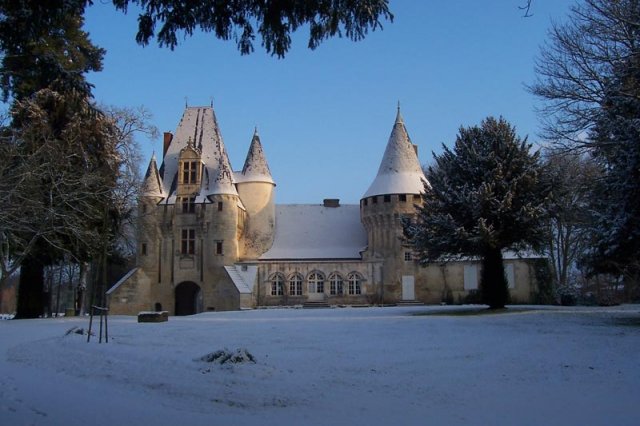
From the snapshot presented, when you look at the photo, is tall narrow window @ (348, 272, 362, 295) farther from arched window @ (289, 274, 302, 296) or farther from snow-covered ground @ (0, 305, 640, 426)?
snow-covered ground @ (0, 305, 640, 426)

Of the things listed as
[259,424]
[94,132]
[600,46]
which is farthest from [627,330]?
[94,132]

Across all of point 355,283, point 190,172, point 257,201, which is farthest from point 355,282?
point 190,172

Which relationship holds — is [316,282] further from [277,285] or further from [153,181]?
[153,181]

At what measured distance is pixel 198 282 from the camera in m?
42.9

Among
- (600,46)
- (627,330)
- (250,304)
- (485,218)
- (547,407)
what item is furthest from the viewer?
(250,304)

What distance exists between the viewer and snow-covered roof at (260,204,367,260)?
4541cm

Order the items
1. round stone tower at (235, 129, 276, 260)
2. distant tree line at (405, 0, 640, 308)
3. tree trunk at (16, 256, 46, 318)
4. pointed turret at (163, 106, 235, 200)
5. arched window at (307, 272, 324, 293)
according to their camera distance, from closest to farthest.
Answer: distant tree line at (405, 0, 640, 308) < tree trunk at (16, 256, 46, 318) < arched window at (307, 272, 324, 293) < pointed turret at (163, 106, 235, 200) < round stone tower at (235, 129, 276, 260)

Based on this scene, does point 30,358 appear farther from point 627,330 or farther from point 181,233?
point 181,233

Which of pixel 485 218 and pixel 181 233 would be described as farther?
pixel 181 233

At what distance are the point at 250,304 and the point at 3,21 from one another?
3368cm

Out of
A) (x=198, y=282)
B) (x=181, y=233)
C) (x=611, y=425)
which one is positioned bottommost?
(x=611, y=425)

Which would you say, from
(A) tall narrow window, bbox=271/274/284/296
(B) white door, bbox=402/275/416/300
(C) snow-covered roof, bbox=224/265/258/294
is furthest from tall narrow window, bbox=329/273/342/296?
(C) snow-covered roof, bbox=224/265/258/294

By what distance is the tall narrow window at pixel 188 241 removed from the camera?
43.4 metres

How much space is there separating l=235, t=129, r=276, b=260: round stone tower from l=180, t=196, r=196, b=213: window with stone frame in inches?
156
